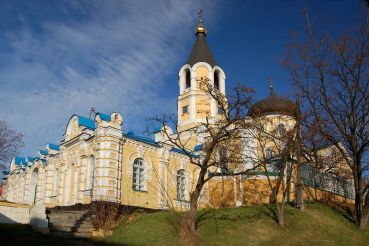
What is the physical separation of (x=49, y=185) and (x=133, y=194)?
271 inches

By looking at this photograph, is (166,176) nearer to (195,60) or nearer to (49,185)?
(49,185)

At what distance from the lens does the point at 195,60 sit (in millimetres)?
30703

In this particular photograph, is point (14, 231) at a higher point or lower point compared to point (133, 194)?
lower

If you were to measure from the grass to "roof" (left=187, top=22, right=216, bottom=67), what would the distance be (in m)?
15.0

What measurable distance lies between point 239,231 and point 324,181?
10640mm

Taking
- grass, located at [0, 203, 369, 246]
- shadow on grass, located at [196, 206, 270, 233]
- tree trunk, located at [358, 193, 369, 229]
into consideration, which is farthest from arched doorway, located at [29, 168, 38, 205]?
tree trunk, located at [358, 193, 369, 229]

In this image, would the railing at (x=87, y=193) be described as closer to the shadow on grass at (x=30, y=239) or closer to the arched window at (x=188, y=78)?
the shadow on grass at (x=30, y=239)

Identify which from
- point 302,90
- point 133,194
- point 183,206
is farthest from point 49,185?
point 302,90

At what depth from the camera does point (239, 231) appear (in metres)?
15.6

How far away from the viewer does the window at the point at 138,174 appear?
877 inches

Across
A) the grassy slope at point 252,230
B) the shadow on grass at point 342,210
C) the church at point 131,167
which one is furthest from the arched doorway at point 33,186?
the shadow on grass at point 342,210

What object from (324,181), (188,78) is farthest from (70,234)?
(188,78)

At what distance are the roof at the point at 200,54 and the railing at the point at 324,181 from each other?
11893 mm

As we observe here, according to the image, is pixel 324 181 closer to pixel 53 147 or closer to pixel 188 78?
pixel 188 78
